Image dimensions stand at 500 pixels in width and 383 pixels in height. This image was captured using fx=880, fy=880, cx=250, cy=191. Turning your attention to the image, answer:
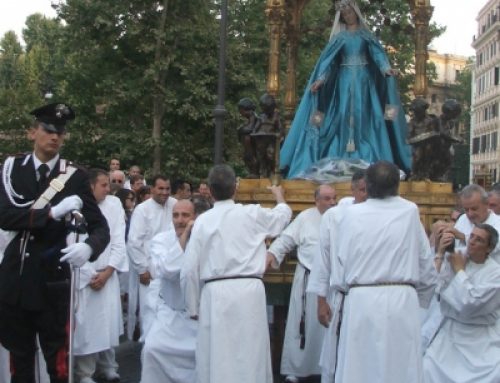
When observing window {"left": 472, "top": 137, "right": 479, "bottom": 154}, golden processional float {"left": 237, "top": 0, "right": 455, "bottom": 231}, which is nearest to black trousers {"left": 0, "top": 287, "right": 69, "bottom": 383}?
golden processional float {"left": 237, "top": 0, "right": 455, "bottom": 231}

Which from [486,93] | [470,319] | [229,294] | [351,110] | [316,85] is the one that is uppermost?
[486,93]

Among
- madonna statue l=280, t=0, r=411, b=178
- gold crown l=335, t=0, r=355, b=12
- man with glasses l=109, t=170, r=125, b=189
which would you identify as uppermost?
gold crown l=335, t=0, r=355, b=12

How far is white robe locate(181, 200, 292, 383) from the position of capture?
20.8ft

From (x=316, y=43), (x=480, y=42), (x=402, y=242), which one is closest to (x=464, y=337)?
(x=402, y=242)

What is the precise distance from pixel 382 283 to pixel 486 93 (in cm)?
7917

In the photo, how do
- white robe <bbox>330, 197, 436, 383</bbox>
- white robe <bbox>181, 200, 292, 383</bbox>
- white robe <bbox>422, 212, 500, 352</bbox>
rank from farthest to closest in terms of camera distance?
white robe <bbox>422, 212, 500, 352</bbox> < white robe <bbox>181, 200, 292, 383</bbox> < white robe <bbox>330, 197, 436, 383</bbox>

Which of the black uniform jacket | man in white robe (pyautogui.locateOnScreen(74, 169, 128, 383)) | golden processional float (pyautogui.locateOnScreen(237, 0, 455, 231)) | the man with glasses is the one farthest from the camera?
the man with glasses

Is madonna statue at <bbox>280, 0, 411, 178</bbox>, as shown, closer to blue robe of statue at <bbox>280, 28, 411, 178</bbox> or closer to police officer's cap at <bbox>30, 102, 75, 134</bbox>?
blue robe of statue at <bbox>280, 28, 411, 178</bbox>

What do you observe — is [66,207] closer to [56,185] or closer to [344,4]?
[56,185]

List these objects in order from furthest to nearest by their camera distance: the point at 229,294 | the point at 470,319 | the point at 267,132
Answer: the point at 267,132
the point at 470,319
the point at 229,294

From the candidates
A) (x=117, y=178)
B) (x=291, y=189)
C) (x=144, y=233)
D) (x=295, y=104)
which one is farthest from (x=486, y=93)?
(x=144, y=233)

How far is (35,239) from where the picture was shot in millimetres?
5547

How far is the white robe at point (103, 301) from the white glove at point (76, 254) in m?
2.49

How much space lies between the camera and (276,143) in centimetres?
1128
